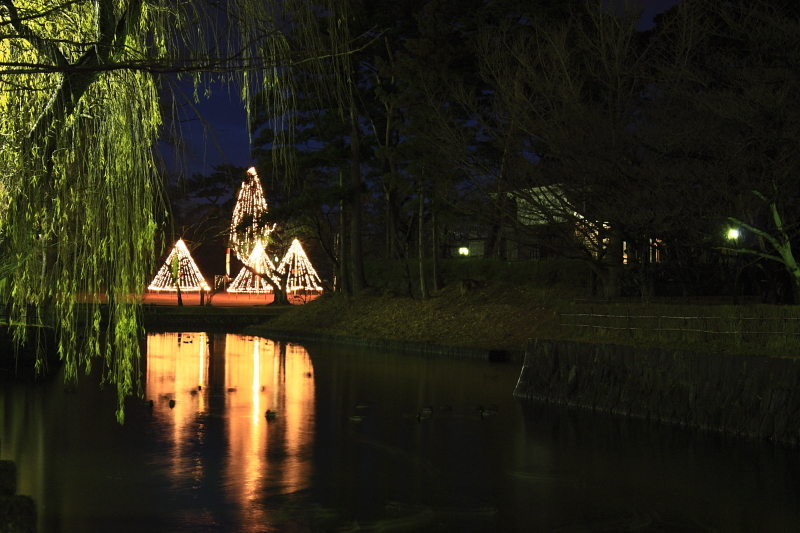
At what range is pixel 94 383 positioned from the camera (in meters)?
17.3

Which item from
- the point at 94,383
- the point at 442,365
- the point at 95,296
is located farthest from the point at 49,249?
the point at 442,365

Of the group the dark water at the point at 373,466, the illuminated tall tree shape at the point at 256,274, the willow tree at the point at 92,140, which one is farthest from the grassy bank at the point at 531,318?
the illuminated tall tree shape at the point at 256,274

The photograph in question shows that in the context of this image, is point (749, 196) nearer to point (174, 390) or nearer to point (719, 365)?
point (719, 365)

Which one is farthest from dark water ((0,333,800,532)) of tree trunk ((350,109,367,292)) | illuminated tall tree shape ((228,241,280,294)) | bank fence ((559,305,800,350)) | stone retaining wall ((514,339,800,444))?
illuminated tall tree shape ((228,241,280,294))

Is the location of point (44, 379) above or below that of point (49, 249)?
below

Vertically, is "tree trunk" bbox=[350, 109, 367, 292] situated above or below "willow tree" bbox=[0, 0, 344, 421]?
above

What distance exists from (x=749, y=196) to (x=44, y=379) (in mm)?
13611

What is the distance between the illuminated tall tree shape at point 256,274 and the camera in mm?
46781

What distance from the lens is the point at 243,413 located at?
13852 mm

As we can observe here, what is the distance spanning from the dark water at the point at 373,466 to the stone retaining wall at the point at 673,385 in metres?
0.38

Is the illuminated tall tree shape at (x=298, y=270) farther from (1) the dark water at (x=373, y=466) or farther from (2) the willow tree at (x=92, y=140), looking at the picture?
(2) the willow tree at (x=92, y=140)

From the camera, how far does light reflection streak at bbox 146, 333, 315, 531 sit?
9016 mm

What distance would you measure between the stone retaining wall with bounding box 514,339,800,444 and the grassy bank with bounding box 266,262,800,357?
67 cm

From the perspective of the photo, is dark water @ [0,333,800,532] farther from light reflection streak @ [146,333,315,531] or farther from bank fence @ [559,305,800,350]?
bank fence @ [559,305,800,350]
